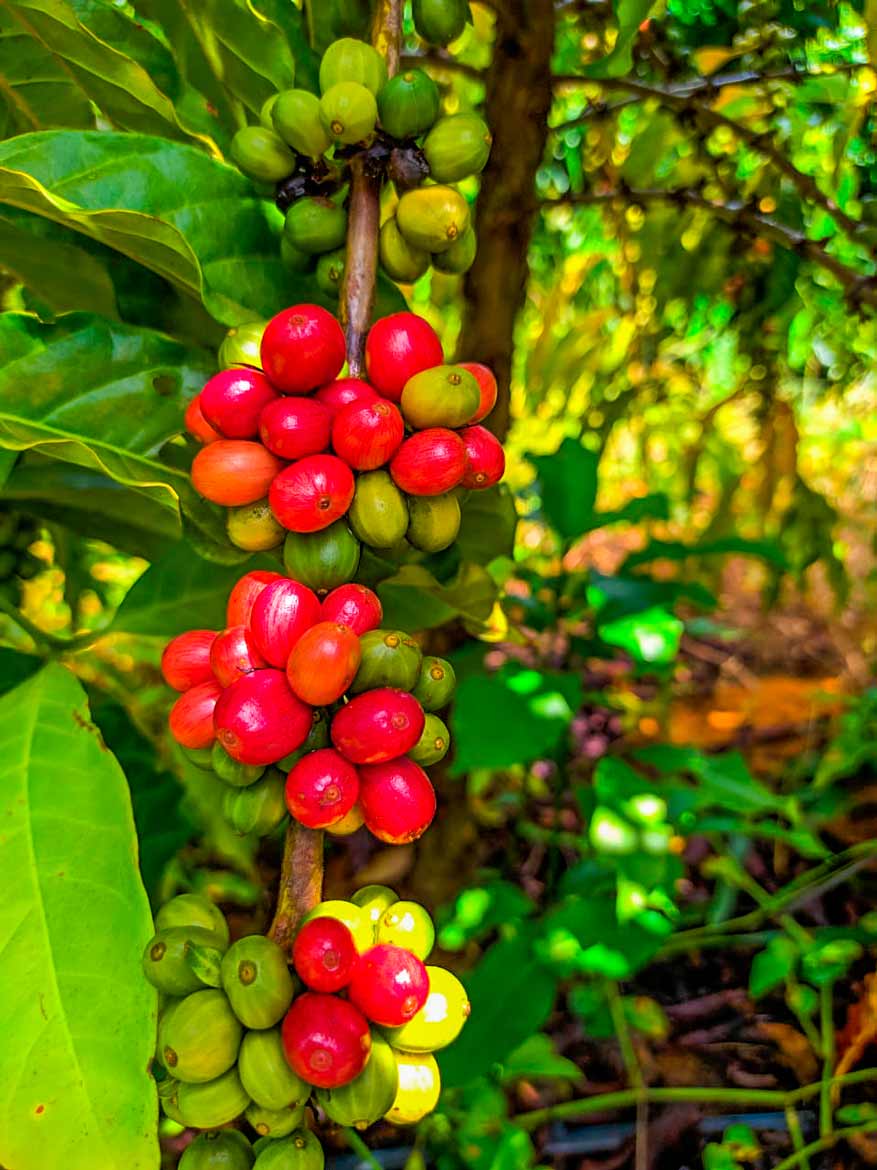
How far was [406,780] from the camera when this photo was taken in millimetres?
491

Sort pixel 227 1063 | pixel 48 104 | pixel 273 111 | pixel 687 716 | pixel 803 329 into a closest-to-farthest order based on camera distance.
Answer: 1. pixel 227 1063
2. pixel 273 111
3. pixel 48 104
4. pixel 803 329
5. pixel 687 716

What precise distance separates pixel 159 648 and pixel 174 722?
703 millimetres

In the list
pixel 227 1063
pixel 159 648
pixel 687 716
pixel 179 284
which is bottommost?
pixel 687 716

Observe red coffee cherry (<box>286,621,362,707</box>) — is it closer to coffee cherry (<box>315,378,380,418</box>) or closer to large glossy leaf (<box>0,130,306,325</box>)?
coffee cherry (<box>315,378,380,418</box>)

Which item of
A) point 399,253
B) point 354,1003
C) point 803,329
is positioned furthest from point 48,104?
point 803,329

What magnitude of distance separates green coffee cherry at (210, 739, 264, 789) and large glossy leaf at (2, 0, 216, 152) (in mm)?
498

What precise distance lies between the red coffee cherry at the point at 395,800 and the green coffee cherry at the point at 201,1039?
11 cm

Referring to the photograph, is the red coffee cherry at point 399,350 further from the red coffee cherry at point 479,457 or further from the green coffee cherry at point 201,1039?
the green coffee cherry at point 201,1039

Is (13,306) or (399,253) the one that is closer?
(399,253)

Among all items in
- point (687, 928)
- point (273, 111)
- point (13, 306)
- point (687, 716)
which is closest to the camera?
point (273, 111)

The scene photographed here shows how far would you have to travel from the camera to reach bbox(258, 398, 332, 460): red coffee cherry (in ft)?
1.73

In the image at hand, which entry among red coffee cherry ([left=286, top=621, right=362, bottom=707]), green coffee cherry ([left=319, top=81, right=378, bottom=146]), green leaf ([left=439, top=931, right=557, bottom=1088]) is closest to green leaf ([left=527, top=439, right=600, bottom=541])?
green leaf ([left=439, top=931, right=557, bottom=1088])

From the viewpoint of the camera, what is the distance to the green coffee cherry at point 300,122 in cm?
59

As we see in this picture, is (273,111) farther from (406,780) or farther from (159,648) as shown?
(159,648)
